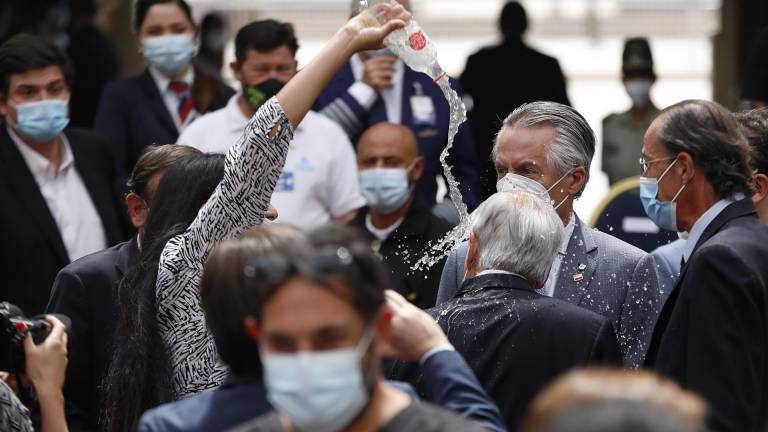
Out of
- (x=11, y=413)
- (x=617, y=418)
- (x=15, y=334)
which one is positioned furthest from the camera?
(x=15, y=334)

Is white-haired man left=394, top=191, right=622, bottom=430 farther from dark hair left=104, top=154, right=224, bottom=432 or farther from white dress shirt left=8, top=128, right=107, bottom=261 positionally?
white dress shirt left=8, top=128, right=107, bottom=261

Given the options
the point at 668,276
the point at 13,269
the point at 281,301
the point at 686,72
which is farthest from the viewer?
the point at 686,72

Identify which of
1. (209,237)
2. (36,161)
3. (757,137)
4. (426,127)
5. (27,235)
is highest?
(209,237)

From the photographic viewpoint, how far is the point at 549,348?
3.87 metres

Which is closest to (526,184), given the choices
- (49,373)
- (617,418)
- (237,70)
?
(49,373)

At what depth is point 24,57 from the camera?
609 cm

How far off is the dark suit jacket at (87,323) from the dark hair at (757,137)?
2.08m

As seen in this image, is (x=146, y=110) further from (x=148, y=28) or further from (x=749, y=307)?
(x=749, y=307)

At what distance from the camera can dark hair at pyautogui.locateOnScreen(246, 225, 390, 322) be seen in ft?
9.07

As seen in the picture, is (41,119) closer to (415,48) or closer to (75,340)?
(75,340)

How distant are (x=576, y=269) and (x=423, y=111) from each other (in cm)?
257

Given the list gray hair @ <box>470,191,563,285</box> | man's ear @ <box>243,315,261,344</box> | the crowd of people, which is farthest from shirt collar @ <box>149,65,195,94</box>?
man's ear @ <box>243,315,261,344</box>

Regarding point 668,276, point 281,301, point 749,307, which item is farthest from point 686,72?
point 281,301

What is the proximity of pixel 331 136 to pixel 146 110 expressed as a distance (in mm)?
967
